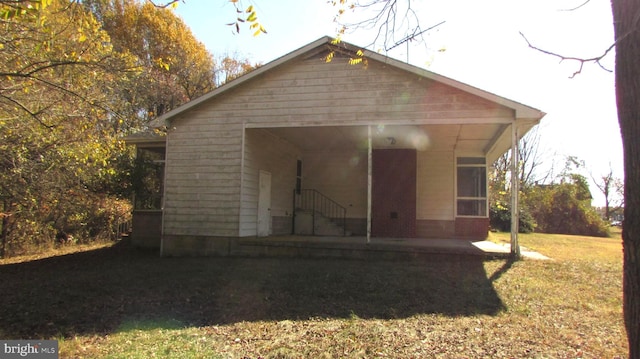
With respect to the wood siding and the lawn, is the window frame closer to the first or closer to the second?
the lawn

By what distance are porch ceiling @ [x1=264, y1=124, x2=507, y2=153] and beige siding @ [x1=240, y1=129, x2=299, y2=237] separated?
386mm

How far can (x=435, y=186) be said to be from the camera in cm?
1438

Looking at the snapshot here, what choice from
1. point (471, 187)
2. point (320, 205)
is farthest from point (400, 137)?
point (320, 205)

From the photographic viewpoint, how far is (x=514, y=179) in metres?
9.70

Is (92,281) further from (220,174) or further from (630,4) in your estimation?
(630,4)

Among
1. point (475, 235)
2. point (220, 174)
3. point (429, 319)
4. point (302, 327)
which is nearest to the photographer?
point (302, 327)

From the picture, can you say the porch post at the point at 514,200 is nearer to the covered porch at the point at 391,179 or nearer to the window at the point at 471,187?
the covered porch at the point at 391,179

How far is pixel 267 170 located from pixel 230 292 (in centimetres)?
602

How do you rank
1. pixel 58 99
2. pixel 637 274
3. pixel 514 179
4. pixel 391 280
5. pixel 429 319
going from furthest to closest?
pixel 514 179, pixel 58 99, pixel 391 280, pixel 429 319, pixel 637 274

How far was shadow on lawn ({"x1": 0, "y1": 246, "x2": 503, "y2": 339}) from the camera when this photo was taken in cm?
574

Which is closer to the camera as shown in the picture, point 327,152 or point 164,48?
point 327,152

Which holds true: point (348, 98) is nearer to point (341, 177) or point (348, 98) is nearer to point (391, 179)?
point (391, 179)

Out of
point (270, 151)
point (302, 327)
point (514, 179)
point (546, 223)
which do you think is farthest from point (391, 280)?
point (546, 223)

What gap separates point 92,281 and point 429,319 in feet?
20.6
